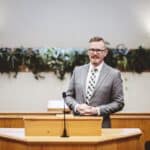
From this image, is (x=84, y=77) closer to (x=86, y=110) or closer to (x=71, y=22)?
(x=86, y=110)

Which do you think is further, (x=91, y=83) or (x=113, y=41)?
(x=113, y=41)

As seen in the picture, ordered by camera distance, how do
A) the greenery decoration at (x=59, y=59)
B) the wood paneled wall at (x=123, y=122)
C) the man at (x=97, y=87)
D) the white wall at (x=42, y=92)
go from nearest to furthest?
1. the man at (x=97, y=87)
2. the wood paneled wall at (x=123, y=122)
3. the greenery decoration at (x=59, y=59)
4. the white wall at (x=42, y=92)

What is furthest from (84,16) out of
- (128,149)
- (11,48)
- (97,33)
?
(128,149)

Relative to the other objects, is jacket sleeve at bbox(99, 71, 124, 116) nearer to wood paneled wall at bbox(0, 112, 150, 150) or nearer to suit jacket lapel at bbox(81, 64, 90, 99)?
suit jacket lapel at bbox(81, 64, 90, 99)

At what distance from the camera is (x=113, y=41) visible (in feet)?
23.8

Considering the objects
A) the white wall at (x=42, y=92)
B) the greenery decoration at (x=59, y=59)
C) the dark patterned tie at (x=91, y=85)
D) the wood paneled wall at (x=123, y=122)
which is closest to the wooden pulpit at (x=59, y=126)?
the dark patterned tie at (x=91, y=85)

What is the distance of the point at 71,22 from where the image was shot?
7.26 m

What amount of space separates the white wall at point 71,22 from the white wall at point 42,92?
1.84ft

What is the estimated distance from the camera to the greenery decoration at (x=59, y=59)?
713 centimetres

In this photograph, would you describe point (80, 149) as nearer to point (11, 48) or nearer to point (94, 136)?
point (94, 136)

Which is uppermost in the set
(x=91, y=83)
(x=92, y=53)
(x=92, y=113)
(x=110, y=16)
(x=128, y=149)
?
(x=110, y=16)

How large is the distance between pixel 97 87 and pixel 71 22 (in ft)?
11.7

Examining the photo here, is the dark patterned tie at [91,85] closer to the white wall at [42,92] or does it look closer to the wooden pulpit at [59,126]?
the wooden pulpit at [59,126]

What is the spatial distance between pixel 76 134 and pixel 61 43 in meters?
4.19
